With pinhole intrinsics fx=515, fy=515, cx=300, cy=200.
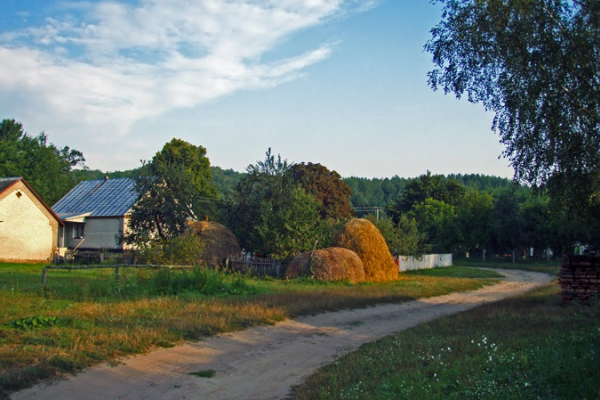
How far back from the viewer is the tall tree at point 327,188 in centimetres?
6072

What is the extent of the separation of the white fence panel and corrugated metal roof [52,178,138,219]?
2349cm

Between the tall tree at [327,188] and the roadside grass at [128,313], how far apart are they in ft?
126

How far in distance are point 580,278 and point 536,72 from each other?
6.94 meters

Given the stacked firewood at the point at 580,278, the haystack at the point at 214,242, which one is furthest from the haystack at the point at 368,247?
Answer: the stacked firewood at the point at 580,278

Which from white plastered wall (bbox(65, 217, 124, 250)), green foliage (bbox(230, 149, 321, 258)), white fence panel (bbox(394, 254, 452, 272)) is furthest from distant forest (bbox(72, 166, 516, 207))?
green foliage (bbox(230, 149, 321, 258))

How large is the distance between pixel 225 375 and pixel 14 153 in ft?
213

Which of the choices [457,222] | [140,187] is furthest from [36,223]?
[457,222]

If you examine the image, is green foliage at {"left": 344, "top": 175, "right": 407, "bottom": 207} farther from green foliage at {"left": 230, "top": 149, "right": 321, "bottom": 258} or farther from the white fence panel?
green foliage at {"left": 230, "top": 149, "right": 321, "bottom": 258}

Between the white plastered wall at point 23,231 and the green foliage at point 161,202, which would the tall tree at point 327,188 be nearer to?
the green foliage at point 161,202

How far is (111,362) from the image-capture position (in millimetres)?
9086

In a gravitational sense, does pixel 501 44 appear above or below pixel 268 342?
above

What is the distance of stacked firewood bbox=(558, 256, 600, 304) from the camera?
15.9 m

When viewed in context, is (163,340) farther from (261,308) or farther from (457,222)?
(457,222)

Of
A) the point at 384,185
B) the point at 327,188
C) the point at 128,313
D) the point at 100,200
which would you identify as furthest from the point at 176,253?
the point at 384,185
